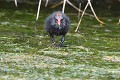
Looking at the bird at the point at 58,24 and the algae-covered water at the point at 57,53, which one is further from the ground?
the bird at the point at 58,24

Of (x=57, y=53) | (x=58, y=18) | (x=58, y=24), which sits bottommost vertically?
(x=57, y=53)

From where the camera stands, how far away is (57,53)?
7102 mm

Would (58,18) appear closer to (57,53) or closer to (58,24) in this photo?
(58,24)

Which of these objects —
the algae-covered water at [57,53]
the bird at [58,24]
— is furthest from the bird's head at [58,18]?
the algae-covered water at [57,53]

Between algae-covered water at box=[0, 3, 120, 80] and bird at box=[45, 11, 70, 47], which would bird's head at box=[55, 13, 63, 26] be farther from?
algae-covered water at box=[0, 3, 120, 80]

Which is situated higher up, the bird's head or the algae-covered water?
the bird's head

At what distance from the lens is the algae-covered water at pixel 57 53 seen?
19.1 ft

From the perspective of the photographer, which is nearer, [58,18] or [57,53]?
[57,53]

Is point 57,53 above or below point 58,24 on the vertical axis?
below

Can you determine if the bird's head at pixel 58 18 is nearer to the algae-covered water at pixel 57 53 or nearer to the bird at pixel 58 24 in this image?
the bird at pixel 58 24

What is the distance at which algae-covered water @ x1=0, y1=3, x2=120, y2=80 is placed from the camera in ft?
19.1

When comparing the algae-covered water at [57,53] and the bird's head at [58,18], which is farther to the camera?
the bird's head at [58,18]

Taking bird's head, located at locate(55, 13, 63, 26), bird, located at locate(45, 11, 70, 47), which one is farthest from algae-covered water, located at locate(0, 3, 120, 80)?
bird's head, located at locate(55, 13, 63, 26)

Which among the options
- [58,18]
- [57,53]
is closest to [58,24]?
[58,18]
